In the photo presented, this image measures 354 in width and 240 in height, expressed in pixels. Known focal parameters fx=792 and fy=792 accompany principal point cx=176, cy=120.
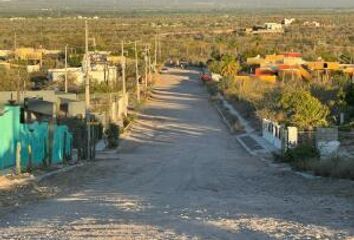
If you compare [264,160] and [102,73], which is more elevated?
[264,160]

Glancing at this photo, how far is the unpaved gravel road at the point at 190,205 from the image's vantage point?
1091 cm

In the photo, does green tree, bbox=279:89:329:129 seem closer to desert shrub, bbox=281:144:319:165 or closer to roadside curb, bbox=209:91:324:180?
roadside curb, bbox=209:91:324:180

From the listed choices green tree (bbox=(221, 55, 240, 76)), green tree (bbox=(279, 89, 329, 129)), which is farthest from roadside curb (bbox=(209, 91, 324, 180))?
green tree (bbox=(221, 55, 240, 76))

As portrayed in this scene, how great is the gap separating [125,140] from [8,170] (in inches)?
935

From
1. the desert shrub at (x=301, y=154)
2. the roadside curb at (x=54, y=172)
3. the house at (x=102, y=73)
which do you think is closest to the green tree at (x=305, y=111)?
the desert shrub at (x=301, y=154)

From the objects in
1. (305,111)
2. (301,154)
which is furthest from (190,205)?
(305,111)

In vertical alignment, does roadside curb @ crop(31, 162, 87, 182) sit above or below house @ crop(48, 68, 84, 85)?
above

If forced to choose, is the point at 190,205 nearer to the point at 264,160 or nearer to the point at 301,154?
the point at 301,154

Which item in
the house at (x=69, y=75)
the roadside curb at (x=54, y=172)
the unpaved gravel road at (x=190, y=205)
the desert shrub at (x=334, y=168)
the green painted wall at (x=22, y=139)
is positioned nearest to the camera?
the unpaved gravel road at (x=190, y=205)

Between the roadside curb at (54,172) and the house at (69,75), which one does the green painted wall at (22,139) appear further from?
the house at (69,75)

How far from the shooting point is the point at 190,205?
14.8m

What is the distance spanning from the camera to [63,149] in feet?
108

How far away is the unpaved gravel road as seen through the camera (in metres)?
10.9

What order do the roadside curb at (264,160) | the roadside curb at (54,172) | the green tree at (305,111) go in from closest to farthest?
1. the roadside curb at (54,172)
2. the roadside curb at (264,160)
3. the green tree at (305,111)
